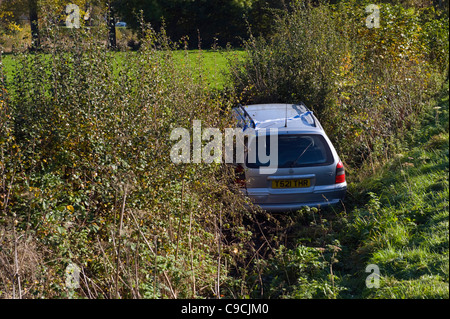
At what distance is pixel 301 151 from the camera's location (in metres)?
8.20

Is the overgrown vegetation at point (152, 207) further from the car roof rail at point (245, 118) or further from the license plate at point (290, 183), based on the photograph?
the license plate at point (290, 183)

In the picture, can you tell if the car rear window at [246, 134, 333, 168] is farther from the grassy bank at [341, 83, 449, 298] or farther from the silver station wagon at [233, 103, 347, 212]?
the grassy bank at [341, 83, 449, 298]

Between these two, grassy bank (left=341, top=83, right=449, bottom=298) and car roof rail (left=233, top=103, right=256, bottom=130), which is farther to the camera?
car roof rail (left=233, top=103, right=256, bottom=130)

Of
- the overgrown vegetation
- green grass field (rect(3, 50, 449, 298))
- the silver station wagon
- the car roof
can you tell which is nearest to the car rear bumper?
the silver station wagon

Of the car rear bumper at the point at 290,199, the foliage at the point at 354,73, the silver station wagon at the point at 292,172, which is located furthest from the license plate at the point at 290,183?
the foliage at the point at 354,73

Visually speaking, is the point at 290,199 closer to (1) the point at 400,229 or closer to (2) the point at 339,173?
(2) the point at 339,173

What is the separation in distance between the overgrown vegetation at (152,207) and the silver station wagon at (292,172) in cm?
28

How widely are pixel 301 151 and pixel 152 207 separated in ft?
8.84

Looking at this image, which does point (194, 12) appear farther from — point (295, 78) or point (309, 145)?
point (309, 145)

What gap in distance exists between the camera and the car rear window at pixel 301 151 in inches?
320

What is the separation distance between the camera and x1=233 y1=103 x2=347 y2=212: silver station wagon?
8.10 metres

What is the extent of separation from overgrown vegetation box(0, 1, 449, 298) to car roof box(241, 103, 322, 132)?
2.26ft

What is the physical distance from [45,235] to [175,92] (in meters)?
3.43
